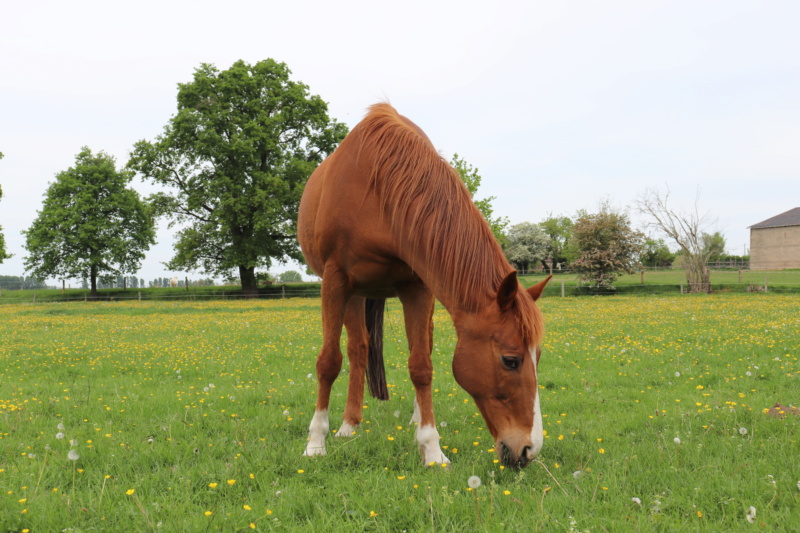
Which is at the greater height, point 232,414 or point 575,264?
point 575,264

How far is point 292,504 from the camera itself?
2.90m

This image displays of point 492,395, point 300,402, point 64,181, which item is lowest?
point 300,402

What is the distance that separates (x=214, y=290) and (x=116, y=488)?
39427 mm

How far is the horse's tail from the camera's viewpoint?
216 inches

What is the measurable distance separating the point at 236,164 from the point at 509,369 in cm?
3247

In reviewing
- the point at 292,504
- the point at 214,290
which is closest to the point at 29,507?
the point at 292,504

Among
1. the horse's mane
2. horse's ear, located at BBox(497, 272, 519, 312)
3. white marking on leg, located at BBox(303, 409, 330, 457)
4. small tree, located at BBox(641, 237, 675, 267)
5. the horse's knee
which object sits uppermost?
small tree, located at BBox(641, 237, 675, 267)

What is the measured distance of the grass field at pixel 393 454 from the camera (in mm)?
2736

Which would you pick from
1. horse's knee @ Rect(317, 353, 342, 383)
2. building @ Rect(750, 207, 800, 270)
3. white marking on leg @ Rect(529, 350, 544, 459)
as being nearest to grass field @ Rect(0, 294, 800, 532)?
white marking on leg @ Rect(529, 350, 544, 459)

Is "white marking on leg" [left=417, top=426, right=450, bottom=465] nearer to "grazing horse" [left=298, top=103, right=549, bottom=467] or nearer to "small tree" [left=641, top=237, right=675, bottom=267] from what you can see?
"grazing horse" [left=298, top=103, right=549, bottom=467]

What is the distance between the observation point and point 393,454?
387 centimetres

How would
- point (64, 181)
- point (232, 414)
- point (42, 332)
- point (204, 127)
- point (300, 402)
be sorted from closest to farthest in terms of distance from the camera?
point (232, 414) → point (300, 402) → point (42, 332) → point (204, 127) → point (64, 181)

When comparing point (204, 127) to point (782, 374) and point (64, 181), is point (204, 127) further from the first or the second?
point (782, 374)

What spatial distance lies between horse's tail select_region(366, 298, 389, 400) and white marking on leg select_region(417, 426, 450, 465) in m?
1.71
